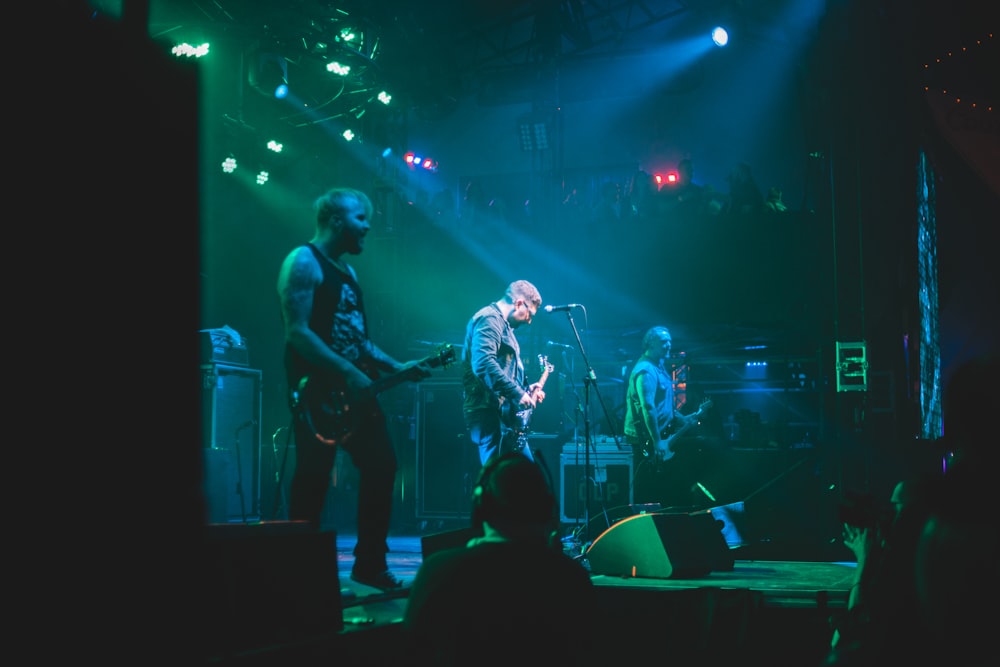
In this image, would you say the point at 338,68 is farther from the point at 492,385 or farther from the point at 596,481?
the point at 596,481

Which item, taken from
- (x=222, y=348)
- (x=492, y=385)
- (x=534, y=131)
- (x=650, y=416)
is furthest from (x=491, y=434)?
(x=534, y=131)

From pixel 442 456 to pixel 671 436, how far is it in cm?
345

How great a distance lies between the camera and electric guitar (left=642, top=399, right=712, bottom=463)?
8188mm

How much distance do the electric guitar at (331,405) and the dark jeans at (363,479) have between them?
36 millimetres

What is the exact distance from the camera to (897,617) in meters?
2.40

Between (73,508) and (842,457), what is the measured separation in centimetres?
750

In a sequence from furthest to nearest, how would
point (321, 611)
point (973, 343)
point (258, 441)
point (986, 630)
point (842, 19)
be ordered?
point (973, 343)
point (258, 441)
point (842, 19)
point (321, 611)
point (986, 630)

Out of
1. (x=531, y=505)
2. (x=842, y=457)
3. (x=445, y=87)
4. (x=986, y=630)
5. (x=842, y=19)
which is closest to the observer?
(x=986, y=630)

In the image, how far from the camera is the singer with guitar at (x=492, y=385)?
5.76 m

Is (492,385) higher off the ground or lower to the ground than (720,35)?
lower

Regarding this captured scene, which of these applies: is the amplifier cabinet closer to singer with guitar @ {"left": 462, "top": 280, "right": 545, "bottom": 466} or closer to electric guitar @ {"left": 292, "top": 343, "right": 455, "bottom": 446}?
singer with guitar @ {"left": 462, "top": 280, "right": 545, "bottom": 466}

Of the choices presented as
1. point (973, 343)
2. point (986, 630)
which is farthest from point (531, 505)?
point (973, 343)

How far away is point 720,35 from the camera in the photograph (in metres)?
10.4

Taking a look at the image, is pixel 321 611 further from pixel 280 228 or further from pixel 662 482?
pixel 280 228
